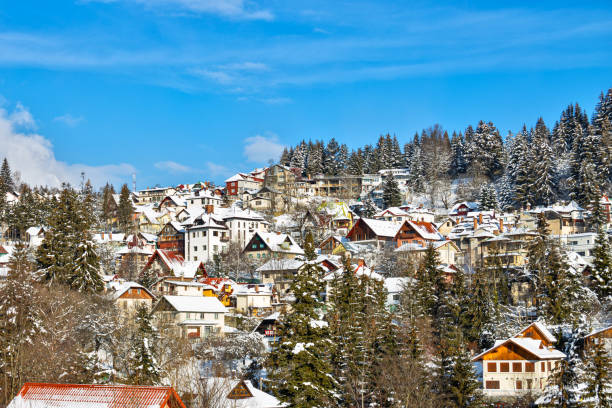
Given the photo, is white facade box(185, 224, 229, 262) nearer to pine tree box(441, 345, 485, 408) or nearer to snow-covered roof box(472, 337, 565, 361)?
snow-covered roof box(472, 337, 565, 361)

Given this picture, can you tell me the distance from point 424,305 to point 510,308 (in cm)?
1000

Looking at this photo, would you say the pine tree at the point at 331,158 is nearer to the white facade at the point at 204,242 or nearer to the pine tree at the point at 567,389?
the white facade at the point at 204,242

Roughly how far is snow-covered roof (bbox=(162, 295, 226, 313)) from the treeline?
54.0 m

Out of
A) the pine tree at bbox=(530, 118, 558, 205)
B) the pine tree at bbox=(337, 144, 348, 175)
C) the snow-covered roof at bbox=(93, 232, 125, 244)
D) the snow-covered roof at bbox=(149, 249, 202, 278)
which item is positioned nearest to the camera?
the snow-covered roof at bbox=(149, 249, 202, 278)

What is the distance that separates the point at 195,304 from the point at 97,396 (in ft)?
123

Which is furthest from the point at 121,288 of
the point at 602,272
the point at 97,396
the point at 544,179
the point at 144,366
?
the point at 544,179

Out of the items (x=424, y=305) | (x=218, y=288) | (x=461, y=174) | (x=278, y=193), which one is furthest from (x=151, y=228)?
(x=424, y=305)

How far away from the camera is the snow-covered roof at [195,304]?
64188 mm

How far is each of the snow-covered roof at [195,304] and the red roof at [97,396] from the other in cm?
3476

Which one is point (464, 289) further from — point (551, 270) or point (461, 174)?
point (461, 174)

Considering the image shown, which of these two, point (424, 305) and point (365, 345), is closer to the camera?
point (365, 345)

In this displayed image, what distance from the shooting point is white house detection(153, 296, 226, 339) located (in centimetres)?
6344

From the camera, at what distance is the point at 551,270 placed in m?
59.1

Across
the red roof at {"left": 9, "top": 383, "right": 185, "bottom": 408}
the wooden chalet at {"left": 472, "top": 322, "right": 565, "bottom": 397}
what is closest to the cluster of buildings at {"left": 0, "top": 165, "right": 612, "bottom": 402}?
the wooden chalet at {"left": 472, "top": 322, "right": 565, "bottom": 397}
